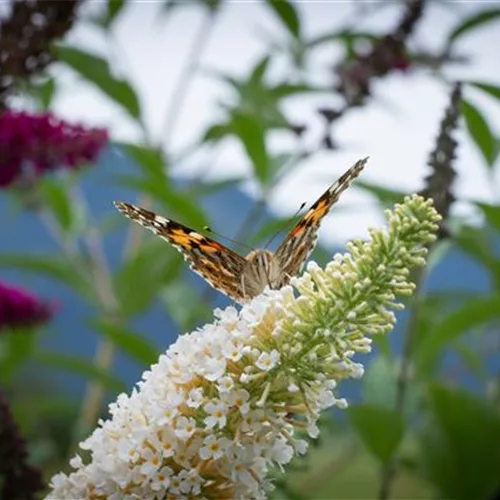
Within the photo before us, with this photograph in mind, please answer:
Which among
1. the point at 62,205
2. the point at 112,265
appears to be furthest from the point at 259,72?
the point at 112,265

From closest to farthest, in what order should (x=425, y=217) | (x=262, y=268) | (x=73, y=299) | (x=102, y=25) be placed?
(x=425, y=217)
(x=262, y=268)
(x=102, y=25)
(x=73, y=299)

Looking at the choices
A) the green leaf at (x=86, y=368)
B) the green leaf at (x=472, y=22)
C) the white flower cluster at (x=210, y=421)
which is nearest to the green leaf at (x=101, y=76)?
the green leaf at (x=86, y=368)

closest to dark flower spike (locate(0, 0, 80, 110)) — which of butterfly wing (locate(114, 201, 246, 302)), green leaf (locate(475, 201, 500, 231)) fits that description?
butterfly wing (locate(114, 201, 246, 302))

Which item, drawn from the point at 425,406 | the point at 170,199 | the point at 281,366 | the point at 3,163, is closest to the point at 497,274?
the point at 425,406

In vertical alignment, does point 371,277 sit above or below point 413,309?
below

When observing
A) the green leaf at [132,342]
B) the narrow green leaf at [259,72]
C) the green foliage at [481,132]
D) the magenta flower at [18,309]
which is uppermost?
the narrow green leaf at [259,72]

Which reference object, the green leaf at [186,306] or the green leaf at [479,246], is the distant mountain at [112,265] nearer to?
the green leaf at [479,246]

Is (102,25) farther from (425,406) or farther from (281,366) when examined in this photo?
(281,366)
